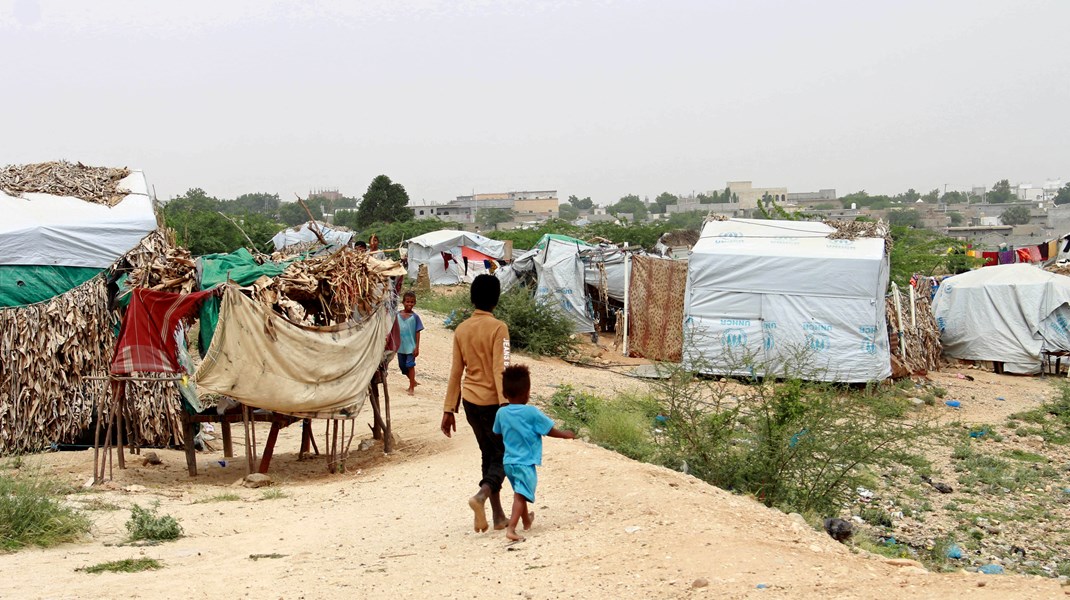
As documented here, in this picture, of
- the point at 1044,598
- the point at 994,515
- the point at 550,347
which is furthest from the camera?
the point at 550,347

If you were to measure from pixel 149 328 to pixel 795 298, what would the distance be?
10006 millimetres

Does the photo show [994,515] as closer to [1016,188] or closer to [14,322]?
[14,322]

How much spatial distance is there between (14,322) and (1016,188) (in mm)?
128384

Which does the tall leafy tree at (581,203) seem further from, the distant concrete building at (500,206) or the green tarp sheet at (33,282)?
the green tarp sheet at (33,282)

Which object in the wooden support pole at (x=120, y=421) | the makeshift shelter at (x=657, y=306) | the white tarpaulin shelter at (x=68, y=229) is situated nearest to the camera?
the wooden support pole at (x=120, y=421)

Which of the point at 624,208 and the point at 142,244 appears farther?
the point at 624,208

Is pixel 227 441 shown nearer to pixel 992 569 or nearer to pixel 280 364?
pixel 280 364

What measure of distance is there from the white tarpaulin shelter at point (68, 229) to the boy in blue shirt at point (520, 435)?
238 inches


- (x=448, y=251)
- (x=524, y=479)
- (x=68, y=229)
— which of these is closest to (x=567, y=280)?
(x=68, y=229)

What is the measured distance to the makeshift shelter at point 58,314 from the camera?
364 inches

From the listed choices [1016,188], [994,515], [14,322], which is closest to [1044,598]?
[994,515]

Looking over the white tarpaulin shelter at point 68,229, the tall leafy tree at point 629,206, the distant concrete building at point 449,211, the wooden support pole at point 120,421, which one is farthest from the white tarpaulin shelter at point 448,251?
the tall leafy tree at point 629,206

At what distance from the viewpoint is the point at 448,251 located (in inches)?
1225

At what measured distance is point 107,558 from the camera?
547 centimetres
